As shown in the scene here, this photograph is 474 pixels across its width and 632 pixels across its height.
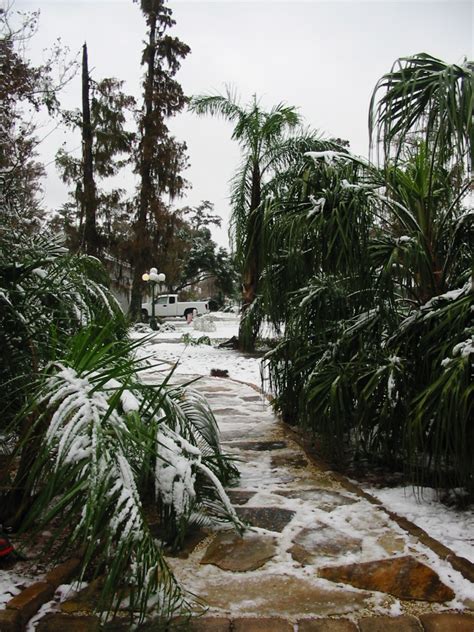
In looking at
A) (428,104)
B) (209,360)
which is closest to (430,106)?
(428,104)

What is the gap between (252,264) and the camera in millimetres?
6879

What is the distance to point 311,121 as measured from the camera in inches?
337

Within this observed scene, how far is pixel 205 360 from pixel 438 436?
7.49 metres

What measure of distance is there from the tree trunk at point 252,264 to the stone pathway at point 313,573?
1.74m

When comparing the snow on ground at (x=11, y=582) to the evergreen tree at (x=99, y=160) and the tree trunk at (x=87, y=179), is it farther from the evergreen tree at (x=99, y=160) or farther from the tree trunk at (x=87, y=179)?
the tree trunk at (x=87, y=179)

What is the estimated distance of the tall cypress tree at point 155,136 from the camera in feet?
60.3

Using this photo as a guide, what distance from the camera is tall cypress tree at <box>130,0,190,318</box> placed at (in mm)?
18375

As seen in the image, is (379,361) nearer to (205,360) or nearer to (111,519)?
(111,519)

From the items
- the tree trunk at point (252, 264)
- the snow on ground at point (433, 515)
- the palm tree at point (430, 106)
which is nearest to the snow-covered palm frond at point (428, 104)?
the palm tree at point (430, 106)

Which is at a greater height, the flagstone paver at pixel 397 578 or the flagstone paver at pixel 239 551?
the flagstone paver at pixel 397 578

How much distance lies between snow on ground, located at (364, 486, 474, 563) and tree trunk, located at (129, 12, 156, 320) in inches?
630

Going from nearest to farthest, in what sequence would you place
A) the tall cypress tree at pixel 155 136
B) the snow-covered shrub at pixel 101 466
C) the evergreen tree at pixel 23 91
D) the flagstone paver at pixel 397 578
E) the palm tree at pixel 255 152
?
the snow-covered shrub at pixel 101 466, the flagstone paver at pixel 397 578, the evergreen tree at pixel 23 91, the palm tree at pixel 255 152, the tall cypress tree at pixel 155 136

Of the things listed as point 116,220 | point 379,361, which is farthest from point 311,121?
point 116,220

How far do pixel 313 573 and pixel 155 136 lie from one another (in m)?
18.7
